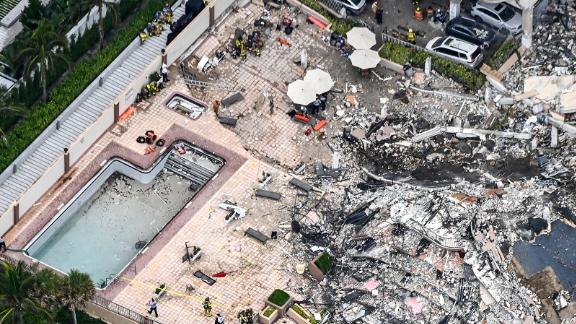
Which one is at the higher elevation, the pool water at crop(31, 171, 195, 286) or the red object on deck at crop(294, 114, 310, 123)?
the red object on deck at crop(294, 114, 310, 123)

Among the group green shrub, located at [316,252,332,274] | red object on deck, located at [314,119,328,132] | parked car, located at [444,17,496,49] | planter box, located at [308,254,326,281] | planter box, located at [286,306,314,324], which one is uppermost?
parked car, located at [444,17,496,49]

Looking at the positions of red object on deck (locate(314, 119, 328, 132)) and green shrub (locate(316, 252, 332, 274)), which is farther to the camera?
red object on deck (locate(314, 119, 328, 132))

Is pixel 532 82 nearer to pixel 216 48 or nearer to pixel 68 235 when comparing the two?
pixel 216 48

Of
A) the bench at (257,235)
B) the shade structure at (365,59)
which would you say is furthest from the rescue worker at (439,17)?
the bench at (257,235)

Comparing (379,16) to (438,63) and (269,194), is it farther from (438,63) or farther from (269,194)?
(269,194)

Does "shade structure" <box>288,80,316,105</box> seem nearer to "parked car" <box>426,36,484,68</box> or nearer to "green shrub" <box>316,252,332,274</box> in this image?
"parked car" <box>426,36,484,68</box>

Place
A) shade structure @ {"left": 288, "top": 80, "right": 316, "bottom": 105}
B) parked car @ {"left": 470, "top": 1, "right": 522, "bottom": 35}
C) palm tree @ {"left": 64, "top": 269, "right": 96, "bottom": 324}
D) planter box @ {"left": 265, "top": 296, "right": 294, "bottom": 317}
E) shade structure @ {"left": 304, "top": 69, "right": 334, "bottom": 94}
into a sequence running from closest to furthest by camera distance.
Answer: palm tree @ {"left": 64, "top": 269, "right": 96, "bottom": 324}
planter box @ {"left": 265, "top": 296, "right": 294, "bottom": 317}
shade structure @ {"left": 288, "top": 80, "right": 316, "bottom": 105}
shade structure @ {"left": 304, "top": 69, "right": 334, "bottom": 94}
parked car @ {"left": 470, "top": 1, "right": 522, "bottom": 35}

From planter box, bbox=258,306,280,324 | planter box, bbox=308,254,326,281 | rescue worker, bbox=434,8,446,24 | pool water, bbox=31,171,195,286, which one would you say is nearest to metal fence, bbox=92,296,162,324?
pool water, bbox=31,171,195,286

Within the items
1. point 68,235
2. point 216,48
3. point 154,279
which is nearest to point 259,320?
point 154,279

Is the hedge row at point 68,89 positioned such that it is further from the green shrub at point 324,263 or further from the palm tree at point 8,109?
the green shrub at point 324,263
